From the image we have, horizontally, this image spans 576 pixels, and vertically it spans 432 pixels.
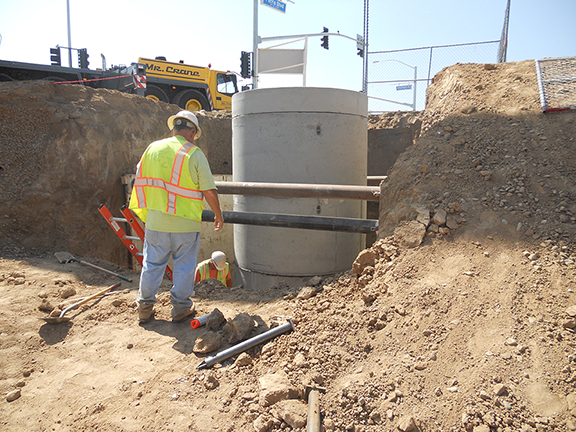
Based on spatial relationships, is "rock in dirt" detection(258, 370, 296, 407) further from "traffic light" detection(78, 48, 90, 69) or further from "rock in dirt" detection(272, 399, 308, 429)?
"traffic light" detection(78, 48, 90, 69)

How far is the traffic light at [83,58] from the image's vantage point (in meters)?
11.9

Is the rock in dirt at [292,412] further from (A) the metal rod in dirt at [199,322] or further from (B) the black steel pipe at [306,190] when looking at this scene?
(B) the black steel pipe at [306,190]

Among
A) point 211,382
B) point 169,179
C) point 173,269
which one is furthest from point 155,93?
point 211,382

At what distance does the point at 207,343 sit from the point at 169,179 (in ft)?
4.60

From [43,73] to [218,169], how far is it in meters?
5.64

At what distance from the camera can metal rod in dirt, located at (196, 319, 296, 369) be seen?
291 centimetres

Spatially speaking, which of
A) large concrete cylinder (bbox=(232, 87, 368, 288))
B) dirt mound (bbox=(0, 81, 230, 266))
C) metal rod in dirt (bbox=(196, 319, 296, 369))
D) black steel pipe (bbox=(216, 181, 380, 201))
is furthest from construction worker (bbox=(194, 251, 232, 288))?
metal rod in dirt (bbox=(196, 319, 296, 369))

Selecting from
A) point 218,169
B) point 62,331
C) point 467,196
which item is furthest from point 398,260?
point 218,169

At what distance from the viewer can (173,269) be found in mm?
3549

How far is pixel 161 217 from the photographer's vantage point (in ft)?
11.5

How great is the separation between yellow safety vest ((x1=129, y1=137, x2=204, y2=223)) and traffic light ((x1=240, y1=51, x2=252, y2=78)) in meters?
8.03

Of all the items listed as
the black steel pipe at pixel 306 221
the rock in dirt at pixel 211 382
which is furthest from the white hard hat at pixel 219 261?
the rock in dirt at pixel 211 382

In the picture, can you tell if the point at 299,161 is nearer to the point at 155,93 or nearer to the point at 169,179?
the point at 169,179

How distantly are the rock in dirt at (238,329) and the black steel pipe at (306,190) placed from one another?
1704 millimetres
